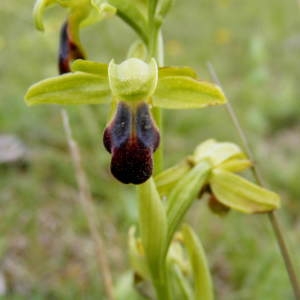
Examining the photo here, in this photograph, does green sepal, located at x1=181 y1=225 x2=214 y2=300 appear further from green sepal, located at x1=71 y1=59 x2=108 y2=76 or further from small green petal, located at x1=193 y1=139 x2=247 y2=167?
green sepal, located at x1=71 y1=59 x2=108 y2=76

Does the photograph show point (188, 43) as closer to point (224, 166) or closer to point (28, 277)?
point (28, 277)

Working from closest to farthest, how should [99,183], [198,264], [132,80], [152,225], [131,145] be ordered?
[131,145], [132,80], [152,225], [198,264], [99,183]

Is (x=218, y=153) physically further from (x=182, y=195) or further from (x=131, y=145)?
(x=131, y=145)

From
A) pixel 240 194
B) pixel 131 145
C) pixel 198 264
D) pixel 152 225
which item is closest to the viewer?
pixel 131 145

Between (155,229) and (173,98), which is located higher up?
(173,98)

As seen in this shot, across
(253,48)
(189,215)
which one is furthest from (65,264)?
(253,48)

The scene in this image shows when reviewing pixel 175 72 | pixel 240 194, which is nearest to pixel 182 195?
pixel 240 194

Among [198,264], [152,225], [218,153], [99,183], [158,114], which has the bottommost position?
[99,183]
